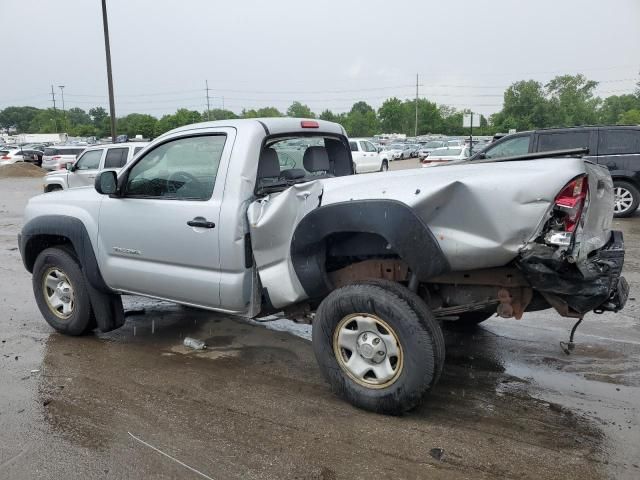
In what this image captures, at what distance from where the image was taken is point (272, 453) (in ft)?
10.7

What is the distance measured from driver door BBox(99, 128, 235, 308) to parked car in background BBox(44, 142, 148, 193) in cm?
1009

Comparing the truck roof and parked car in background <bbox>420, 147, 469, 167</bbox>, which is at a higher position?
the truck roof

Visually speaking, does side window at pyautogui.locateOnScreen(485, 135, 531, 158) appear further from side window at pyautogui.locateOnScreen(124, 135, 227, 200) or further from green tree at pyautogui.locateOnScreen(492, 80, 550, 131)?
green tree at pyautogui.locateOnScreen(492, 80, 550, 131)

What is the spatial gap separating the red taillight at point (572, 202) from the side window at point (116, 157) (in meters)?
13.3

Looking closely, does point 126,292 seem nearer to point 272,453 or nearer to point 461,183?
point 272,453

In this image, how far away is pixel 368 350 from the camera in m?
3.62

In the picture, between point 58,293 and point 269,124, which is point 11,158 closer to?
point 58,293

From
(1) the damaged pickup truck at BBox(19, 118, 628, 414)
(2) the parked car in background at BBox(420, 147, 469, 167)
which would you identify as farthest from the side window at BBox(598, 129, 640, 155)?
(2) the parked car in background at BBox(420, 147, 469, 167)

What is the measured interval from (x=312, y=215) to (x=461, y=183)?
1.00 meters

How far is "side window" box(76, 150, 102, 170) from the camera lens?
15.2m

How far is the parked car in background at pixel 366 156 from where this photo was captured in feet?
83.8

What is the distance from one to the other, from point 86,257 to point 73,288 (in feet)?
1.37

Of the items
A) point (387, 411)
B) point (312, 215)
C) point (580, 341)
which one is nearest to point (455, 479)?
point (387, 411)

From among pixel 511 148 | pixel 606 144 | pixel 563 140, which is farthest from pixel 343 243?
pixel 606 144
